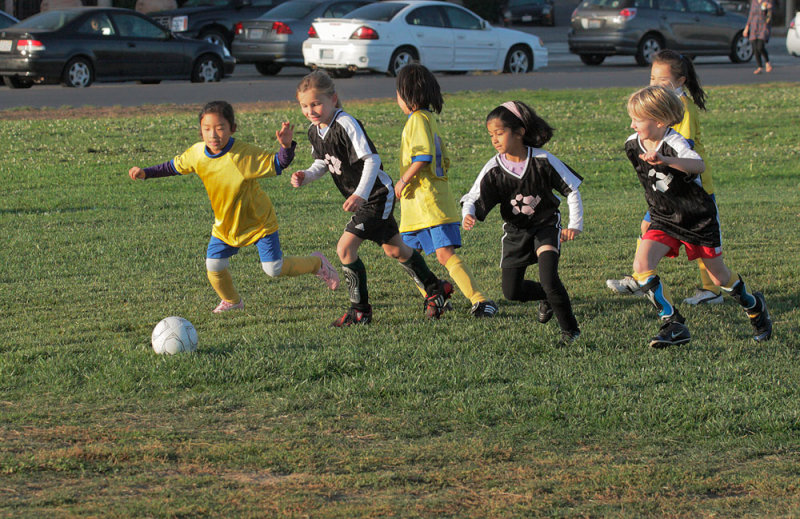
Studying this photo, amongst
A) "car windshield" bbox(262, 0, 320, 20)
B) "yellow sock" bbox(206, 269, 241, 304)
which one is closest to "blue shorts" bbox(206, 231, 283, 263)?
"yellow sock" bbox(206, 269, 241, 304)

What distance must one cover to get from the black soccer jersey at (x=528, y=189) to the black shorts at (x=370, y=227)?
0.70m

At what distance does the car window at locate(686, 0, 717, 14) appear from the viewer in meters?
26.2

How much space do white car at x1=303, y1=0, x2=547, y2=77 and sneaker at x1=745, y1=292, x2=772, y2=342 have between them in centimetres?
1578

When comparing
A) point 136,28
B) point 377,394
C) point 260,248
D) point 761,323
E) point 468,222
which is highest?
point 136,28

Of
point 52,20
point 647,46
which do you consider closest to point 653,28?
point 647,46

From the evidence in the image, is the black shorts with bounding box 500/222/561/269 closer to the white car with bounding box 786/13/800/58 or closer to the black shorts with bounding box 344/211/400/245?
the black shorts with bounding box 344/211/400/245

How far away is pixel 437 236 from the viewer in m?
6.90

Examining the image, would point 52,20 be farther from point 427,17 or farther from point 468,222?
point 468,222

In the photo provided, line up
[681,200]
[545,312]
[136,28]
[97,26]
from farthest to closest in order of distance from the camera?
[136,28] → [97,26] → [545,312] → [681,200]

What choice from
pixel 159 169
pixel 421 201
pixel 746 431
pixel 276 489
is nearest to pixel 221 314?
pixel 159 169

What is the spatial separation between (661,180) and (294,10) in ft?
65.1

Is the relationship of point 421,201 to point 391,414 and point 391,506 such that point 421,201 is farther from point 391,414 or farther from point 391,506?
point 391,506

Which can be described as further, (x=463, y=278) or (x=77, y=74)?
(x=77, y=74)

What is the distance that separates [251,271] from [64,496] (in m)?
4.59
